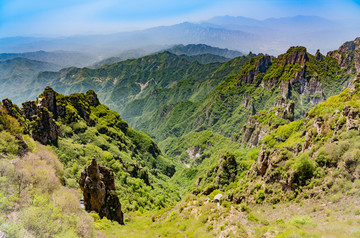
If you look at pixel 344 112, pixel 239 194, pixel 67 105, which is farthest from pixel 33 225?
pixel 67 105

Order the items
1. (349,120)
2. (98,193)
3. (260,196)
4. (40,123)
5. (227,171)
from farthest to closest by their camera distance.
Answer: (227,171), (40,123), (98,193), (349,120), (260,196)

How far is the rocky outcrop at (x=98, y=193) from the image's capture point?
40094mm

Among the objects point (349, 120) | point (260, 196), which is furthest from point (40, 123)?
point (349, 120)

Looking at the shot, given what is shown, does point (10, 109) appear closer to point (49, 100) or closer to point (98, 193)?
point (98, 193)

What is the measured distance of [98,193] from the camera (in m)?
40.9

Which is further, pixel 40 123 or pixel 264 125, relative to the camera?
pixel 264 125

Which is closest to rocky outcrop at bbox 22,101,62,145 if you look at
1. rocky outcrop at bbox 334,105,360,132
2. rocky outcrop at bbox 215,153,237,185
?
rocky outcrop at bbox 215,153,237,185

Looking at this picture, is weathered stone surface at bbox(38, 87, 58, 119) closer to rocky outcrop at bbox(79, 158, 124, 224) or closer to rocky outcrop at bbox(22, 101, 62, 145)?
rocky outcrop at bbox(22, 101, 62, 145)

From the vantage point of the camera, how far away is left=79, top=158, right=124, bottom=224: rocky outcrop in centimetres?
4009

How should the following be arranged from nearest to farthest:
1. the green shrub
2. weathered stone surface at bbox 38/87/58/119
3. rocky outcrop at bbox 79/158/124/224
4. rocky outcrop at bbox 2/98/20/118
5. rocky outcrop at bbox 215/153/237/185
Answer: the green shrub
rocky outcrop at bbox 79/158/124/224
rocky outcrop at bbox 2/98/20/118
rocky outcrop at bbox 215/153/237/185
weathered stone surface at bbox 38/87/58/119

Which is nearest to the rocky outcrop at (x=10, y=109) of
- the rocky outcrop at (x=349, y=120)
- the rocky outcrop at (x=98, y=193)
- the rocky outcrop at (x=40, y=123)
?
the rocky outcrop at (x=40, y=123)

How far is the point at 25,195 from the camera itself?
78.7ft

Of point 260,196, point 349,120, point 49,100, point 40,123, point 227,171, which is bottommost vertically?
point 227,171

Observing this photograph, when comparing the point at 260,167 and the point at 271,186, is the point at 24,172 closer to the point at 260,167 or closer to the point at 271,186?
the point at 271,186
